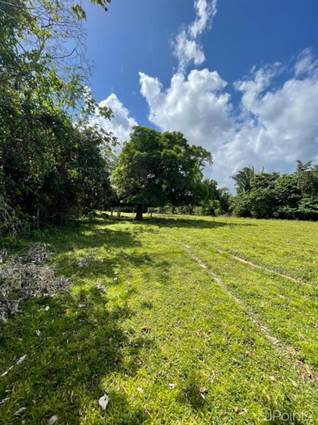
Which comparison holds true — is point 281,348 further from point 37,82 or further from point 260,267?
point 37,82

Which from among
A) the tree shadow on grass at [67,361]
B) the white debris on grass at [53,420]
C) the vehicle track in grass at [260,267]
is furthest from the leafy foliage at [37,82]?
the vehicle track in grass at [260,267]

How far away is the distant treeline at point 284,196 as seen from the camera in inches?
984

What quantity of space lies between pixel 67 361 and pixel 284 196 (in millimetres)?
30896

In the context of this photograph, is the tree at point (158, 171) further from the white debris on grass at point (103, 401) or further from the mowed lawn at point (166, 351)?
the white debris on grass at point (103, 401)

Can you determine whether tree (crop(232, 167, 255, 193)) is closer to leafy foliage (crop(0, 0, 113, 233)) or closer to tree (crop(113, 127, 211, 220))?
tree (crop(113, 127, 211, 220))

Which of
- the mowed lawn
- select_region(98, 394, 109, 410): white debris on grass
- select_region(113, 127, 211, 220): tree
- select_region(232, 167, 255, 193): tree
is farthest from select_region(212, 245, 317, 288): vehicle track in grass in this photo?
select_region(232, 167, 255, 193): tree

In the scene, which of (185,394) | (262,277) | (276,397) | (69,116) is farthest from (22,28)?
(262,277)

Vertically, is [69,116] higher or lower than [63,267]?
higher

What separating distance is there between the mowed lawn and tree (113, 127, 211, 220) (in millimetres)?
11376

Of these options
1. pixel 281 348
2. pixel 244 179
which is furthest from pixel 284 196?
pixel 281 348

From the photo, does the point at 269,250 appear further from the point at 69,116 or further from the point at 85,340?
the point at 69,116

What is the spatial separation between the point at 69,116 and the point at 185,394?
17.1 ft

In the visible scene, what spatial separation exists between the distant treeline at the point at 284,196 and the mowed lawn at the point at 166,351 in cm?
2503

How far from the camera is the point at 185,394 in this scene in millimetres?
1826
